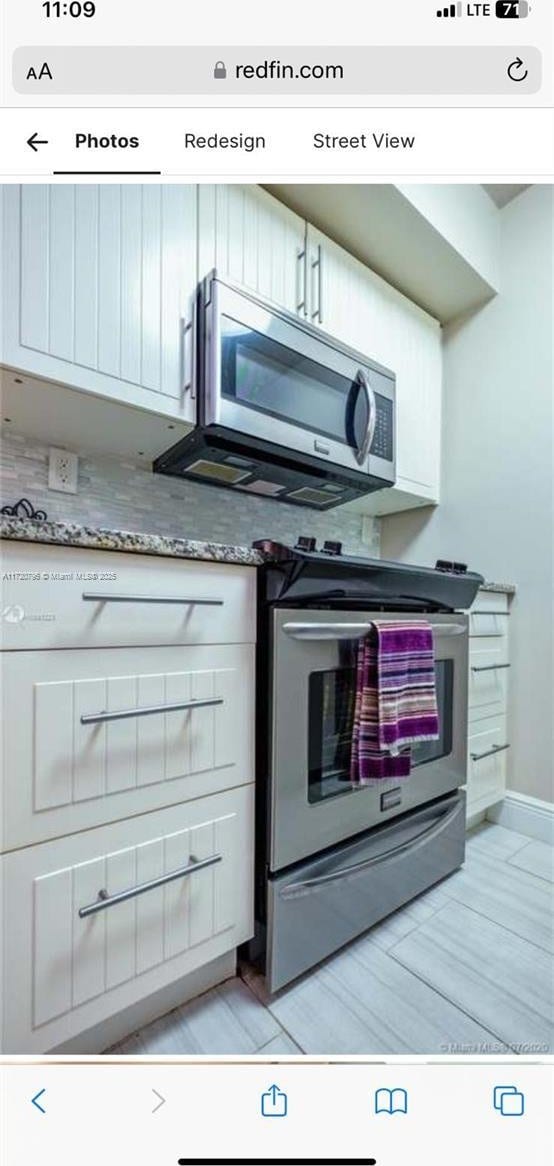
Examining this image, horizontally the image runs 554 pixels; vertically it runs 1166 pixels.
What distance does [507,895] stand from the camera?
1.00 m

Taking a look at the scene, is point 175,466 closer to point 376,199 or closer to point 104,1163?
point 376,199

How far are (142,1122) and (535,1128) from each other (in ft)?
1.03

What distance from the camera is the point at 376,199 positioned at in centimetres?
109

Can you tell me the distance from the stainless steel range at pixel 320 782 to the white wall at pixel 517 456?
58 cm

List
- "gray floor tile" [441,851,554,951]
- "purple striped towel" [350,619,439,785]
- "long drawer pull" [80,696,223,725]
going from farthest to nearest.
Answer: "gray floor tile" [441,851,554,951], "purple striped towel" [350,619,439,785], "long drawer pull" [80,696,223,725]

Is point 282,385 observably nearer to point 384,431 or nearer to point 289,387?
point 289,387

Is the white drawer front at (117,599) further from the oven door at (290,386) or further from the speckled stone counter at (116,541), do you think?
the oven door at (290,386)

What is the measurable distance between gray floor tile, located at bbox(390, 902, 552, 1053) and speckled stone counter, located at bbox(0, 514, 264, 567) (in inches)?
31.4

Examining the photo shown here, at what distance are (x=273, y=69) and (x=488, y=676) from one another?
1.33 m

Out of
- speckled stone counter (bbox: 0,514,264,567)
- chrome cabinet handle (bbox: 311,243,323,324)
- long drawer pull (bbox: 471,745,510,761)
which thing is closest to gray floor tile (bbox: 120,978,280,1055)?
speckled stone counter (bbox: 0,514,264,567)

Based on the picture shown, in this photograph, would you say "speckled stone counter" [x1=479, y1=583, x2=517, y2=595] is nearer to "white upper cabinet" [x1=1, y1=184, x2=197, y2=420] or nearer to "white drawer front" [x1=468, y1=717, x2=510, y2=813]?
"white drawer front" [x1=468, y1=717, x2=510, y2=813]

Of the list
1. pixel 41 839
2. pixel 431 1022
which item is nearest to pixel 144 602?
pixel 41 839

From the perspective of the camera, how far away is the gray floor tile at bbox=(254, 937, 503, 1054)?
0.64m
